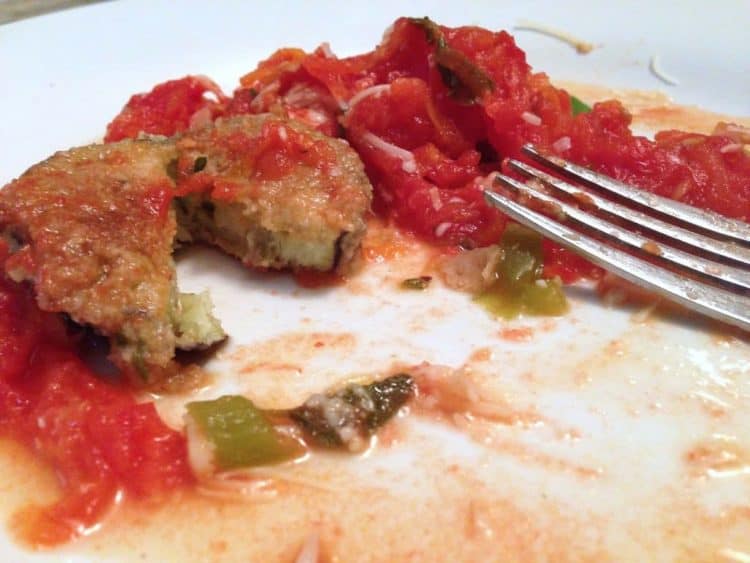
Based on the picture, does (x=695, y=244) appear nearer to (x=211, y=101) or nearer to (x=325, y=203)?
(x=325, y=203)

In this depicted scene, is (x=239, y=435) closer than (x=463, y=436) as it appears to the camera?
Yes

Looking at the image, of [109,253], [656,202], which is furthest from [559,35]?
[109,253]

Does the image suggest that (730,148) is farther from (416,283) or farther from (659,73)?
(416,283)

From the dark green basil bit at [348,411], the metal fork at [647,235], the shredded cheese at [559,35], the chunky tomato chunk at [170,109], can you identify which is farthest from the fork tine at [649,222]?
the shredded cheese at [559,35]

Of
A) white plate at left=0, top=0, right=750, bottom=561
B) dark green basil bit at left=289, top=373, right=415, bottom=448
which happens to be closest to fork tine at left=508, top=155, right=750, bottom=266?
white plate at left=0, top=0, right=750, bottom=561

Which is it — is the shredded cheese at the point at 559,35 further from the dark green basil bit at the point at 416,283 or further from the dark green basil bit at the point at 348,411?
the dark green basil bit at the point at 348,411
